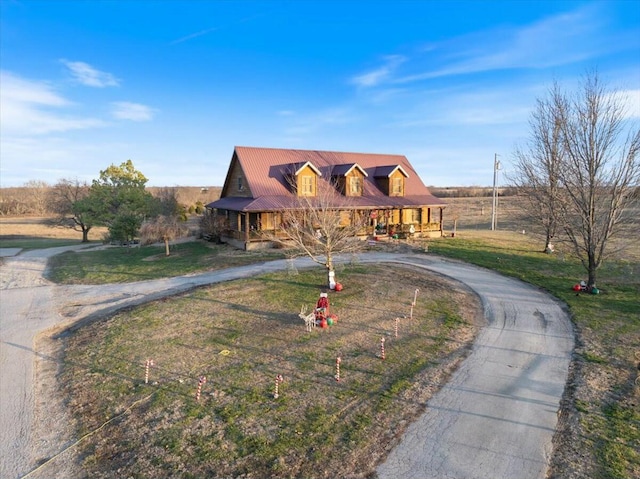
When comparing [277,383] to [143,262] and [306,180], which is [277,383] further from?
[306,180]

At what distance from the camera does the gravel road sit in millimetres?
7458

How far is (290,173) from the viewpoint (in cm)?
3244

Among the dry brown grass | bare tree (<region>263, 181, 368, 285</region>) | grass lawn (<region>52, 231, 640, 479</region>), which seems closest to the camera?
grass lawn (<region>52, 231, 640, 479</region>)

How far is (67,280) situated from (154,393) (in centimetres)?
1703

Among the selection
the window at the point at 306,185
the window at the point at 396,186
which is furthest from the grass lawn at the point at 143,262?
the window at the point at 396,186

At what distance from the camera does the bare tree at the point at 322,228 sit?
1867cm

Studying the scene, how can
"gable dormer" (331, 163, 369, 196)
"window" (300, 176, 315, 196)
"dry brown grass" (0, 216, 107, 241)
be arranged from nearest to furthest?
1. "window" (300, 176, 315, 196)
2. "gable dormer" (331, 163, 369, 196)
3. "dry brown grass" (0, 216, 107, 241)

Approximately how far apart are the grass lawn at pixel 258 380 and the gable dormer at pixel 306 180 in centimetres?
1479

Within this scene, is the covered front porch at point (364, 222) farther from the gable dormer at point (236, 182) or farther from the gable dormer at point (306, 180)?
the gable dormer at point (306, 180)

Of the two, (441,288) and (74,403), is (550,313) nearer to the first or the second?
(441,288)

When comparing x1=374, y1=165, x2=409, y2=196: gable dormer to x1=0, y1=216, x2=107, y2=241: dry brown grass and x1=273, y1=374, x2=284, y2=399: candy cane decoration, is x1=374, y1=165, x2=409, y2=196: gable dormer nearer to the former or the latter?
x1=273, y1=374, x2=284, y2=399: candy cane decoration

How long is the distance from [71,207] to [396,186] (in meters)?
34.9

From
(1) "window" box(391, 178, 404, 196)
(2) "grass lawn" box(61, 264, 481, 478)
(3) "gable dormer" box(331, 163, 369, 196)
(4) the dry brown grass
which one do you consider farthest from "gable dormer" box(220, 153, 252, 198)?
(4) the dry brown grass

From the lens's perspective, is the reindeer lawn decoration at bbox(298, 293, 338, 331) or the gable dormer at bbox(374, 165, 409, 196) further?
the gable dormer at bbox(374, 165, 409, 196)
